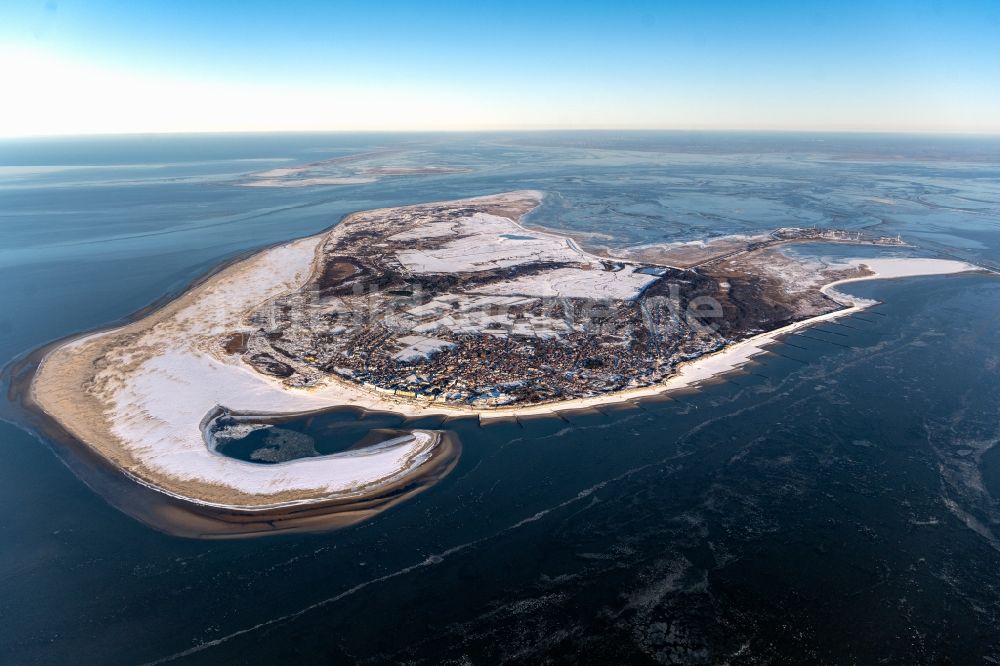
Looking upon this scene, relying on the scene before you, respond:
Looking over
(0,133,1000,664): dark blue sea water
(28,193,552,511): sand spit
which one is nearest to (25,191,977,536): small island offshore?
(28,193,552,511): sand spit

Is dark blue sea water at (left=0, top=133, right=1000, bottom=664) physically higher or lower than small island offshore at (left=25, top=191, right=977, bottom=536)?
lower

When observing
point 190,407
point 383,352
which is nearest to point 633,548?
point 383,352

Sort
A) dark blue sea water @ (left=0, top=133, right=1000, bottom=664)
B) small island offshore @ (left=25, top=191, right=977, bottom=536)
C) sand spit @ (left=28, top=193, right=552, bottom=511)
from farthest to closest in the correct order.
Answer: small island offshore @ (left=25, top=191, right=977, bottom=536) < sand spit @ (left=28, top=193, right=552, bottom=511) < dark blue sea water @ (left=0, top=133, right=1000, bottom=664)

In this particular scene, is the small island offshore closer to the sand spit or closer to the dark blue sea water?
the sand spit

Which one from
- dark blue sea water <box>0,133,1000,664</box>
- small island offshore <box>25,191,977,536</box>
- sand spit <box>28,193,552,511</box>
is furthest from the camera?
small island offshore <box>25,191,977,536</box>

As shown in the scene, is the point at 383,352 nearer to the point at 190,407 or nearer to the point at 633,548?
the point at 190,407

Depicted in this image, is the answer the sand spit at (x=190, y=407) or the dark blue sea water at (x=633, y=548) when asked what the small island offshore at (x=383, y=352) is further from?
the dark blue sea water at (x=633, y=548)

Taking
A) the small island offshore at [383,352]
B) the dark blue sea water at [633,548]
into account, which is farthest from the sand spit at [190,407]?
the dark blue sea water at [633,548]

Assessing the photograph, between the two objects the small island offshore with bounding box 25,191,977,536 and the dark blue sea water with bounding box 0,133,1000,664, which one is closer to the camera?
the dark blue sea water with bounding box 0,133,1000,664

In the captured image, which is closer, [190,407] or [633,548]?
[633,548]
